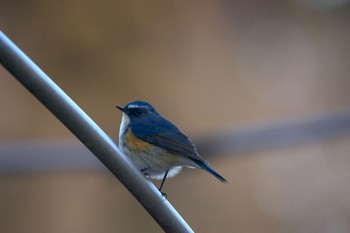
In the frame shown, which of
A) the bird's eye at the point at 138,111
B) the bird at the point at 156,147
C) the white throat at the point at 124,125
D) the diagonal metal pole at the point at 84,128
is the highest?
the diagonal metal pole at the point at 84,128

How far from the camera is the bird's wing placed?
2.12m

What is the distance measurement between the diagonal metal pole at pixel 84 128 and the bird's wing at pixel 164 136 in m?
1.04

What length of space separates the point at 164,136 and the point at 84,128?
4.17 feet

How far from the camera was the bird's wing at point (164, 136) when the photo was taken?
6.97 feet

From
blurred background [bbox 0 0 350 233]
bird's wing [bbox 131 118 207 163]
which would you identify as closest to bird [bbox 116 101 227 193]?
bird's wing [bbox 131 118 207 163]

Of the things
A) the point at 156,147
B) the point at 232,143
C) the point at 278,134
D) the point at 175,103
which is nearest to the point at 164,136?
the point at 156,147

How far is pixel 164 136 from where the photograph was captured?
7.30 ft

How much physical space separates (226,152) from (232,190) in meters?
2.34

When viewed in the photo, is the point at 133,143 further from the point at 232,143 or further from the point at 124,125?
the point at 232,143

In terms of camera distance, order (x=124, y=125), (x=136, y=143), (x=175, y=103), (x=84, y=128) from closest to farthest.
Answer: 1. (x=84, y=128)
2. (x=136, y=143)
3. (x=124, y=125)
4. (x=175, y=103)

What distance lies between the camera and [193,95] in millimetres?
5484

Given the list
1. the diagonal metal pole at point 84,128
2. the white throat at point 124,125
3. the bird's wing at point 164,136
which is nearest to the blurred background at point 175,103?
the white throat at point 124,125

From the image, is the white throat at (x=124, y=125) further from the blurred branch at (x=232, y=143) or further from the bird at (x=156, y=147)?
the blurred branch at (x=232, y=143)

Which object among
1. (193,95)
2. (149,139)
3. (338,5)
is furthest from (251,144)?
(338,5)
